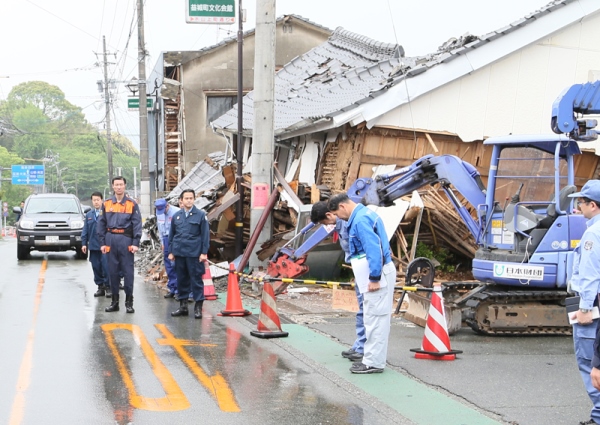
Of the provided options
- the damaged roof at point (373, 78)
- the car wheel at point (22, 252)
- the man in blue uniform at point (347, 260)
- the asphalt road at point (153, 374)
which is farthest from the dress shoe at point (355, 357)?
the car wheel at point (22, 252)

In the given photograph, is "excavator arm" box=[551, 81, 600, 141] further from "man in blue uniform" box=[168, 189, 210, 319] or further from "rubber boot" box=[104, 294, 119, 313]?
"rubber boot" box=[104, 294, 119, 313]

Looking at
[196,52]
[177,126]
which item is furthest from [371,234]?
[177,126]

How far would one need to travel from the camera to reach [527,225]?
1099 centimetres

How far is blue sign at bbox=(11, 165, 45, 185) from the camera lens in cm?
6856

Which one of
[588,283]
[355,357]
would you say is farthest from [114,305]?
[588,283]

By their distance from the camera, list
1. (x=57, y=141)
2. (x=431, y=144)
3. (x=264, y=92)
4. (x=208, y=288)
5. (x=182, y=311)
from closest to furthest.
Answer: (x=182, y=311), (x=208, y=288), (x=264, y=92), (x=431, y=144), (x=57, y=141)

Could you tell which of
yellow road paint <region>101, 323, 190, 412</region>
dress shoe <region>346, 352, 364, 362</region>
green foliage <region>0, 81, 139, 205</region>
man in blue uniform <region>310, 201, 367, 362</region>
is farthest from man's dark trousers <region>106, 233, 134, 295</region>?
green foliage <region>0, 81, 139, 205</region>

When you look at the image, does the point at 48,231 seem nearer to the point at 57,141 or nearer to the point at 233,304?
the point at 233,304

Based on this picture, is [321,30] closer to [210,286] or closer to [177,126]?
[177,126]

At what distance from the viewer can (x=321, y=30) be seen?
3562 cm

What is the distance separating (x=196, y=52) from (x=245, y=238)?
A: 1728 cm

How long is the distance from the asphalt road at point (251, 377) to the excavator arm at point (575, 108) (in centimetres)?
285

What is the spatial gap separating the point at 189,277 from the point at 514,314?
5.15 meters

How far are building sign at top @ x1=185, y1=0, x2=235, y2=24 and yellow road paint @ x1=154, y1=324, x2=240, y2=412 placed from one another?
9.19 metres
